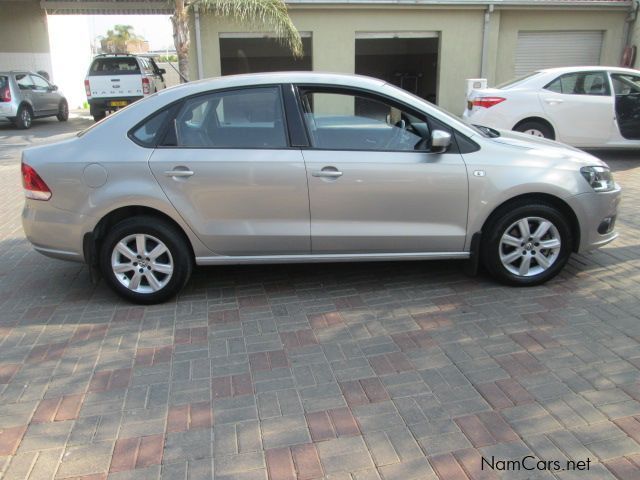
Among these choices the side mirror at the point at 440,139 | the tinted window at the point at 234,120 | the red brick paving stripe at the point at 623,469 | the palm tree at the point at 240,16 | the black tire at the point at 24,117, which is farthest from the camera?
the black tire at the point at 24,117

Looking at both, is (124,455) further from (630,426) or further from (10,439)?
(630,426)

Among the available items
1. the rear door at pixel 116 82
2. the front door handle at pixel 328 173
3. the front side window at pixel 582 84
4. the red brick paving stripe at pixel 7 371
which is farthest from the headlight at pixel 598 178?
the rear door at pixel 116 82

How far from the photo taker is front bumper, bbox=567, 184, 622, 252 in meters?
4.32

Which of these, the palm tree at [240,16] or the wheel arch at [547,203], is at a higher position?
the palm tree at [240,16]

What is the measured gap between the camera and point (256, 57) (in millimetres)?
22500

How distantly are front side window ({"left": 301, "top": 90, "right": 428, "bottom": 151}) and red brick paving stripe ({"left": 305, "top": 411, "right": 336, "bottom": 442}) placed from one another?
2.04 meters

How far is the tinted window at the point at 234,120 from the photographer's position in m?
4.19

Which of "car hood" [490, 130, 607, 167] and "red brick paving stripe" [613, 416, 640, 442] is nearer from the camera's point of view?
"red brick paving stripe" [613, 416, 640, 442]

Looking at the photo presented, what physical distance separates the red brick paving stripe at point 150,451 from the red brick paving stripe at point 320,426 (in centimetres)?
73

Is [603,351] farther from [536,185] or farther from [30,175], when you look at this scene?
[30,175]

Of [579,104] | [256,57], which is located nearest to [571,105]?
[579,104]

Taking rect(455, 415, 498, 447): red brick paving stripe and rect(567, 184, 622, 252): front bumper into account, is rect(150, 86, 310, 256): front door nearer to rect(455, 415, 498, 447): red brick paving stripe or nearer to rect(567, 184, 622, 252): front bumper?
rect(455, 415, 498, 447): red brick paving stripe

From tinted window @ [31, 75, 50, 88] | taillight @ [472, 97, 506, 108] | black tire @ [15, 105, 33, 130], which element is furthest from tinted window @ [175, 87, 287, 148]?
tinted window @ [31, 75, 50, 88]

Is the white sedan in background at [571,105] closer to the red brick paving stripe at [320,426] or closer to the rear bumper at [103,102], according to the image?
the red brick paving stripe at [320,426]
